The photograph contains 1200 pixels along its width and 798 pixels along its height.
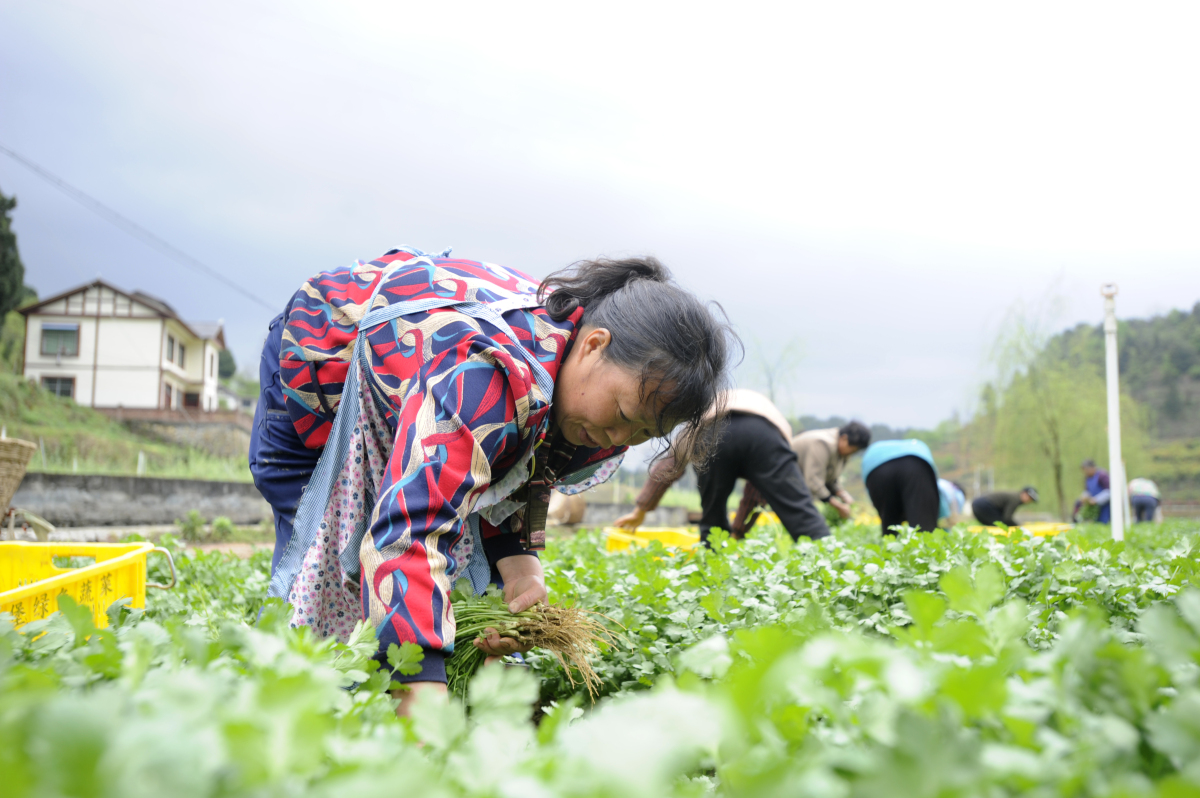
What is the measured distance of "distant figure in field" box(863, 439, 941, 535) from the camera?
486 centimetres

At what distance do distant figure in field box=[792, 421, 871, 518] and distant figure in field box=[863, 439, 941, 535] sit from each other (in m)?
1.12

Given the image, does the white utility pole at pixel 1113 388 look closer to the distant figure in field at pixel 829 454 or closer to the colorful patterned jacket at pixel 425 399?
the distant figure in field at pixel 829 454

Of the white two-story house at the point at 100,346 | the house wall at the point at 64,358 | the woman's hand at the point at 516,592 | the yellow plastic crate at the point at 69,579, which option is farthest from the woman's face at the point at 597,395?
the house wall at the point at 64,358

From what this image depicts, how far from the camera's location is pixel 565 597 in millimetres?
2305

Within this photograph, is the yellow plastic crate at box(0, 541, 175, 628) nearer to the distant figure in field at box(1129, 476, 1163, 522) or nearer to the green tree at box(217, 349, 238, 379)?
the distant figure in field at box(1129, 476, 1163, 522)

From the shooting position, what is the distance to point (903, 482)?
4934mm

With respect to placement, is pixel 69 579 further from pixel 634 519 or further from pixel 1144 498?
pixel 1144 498

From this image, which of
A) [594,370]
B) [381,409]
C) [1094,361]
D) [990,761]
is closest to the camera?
[990,761]

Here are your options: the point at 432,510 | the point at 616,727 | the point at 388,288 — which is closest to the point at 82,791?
the point at 616,727

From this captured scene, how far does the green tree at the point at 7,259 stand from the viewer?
1991cm

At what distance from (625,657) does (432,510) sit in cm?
75

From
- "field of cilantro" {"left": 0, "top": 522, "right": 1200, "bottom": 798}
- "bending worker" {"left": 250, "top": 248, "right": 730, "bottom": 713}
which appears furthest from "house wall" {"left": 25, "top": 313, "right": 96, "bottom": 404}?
"field of cilantro" {"left": 0, "top": 522, "right": 1200, "bottom": 798}

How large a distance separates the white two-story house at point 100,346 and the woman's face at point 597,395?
1288 inches

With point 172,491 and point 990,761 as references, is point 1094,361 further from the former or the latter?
point 990,761
